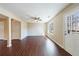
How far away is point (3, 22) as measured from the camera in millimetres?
9797

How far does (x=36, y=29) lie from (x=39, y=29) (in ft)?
1.63

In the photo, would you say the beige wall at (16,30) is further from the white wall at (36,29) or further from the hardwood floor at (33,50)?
the white wall at (36,29)

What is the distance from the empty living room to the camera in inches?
163

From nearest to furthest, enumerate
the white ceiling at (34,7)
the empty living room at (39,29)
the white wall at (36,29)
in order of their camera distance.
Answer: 1. the white ceiling at (34,7)
2. the empty living room at (39,29)
3. the white wall at (36,29)

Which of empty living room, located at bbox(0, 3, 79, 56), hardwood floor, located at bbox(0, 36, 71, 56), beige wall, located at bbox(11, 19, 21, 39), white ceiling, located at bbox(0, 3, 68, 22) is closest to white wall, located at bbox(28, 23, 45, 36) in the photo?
empty living room, located at bbox(0, 3, 79, 56)

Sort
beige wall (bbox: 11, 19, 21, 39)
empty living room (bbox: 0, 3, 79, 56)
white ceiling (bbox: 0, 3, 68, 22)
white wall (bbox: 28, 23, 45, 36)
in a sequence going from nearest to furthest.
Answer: white ceiling (bbox: 0, 3, 68, 22) → empty living room (bbox: 0, 3, 79, 56) → beige wall (bbox: 11, 19, 21, 39) → white wall (bbox: 28, 23, 45, 36)

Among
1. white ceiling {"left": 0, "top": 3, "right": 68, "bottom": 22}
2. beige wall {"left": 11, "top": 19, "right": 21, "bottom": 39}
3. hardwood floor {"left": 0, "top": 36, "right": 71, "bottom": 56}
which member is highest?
white ceiling {"left": 0, "top": 3, "right": 68, "bottom": 22}

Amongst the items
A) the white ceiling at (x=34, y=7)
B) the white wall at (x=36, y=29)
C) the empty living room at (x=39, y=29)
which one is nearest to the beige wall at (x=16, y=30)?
the empty living room at (x=39, y=29)

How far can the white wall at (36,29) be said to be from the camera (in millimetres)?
15266

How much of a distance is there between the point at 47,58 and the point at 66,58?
0.77 ft

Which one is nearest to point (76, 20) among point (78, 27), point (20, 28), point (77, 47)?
point (78, 27)

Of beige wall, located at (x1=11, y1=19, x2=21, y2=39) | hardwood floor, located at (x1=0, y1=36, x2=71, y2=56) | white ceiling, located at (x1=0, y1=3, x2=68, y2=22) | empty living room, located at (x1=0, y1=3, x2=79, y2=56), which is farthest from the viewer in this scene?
beige wall, located at (x1=11, y1=19, x2=21, y2=39)

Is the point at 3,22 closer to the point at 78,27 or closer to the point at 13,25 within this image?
the point at 13,25

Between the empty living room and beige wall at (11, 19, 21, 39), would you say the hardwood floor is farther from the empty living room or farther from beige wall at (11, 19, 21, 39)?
beige wall at (11, 19, 21, 39)
